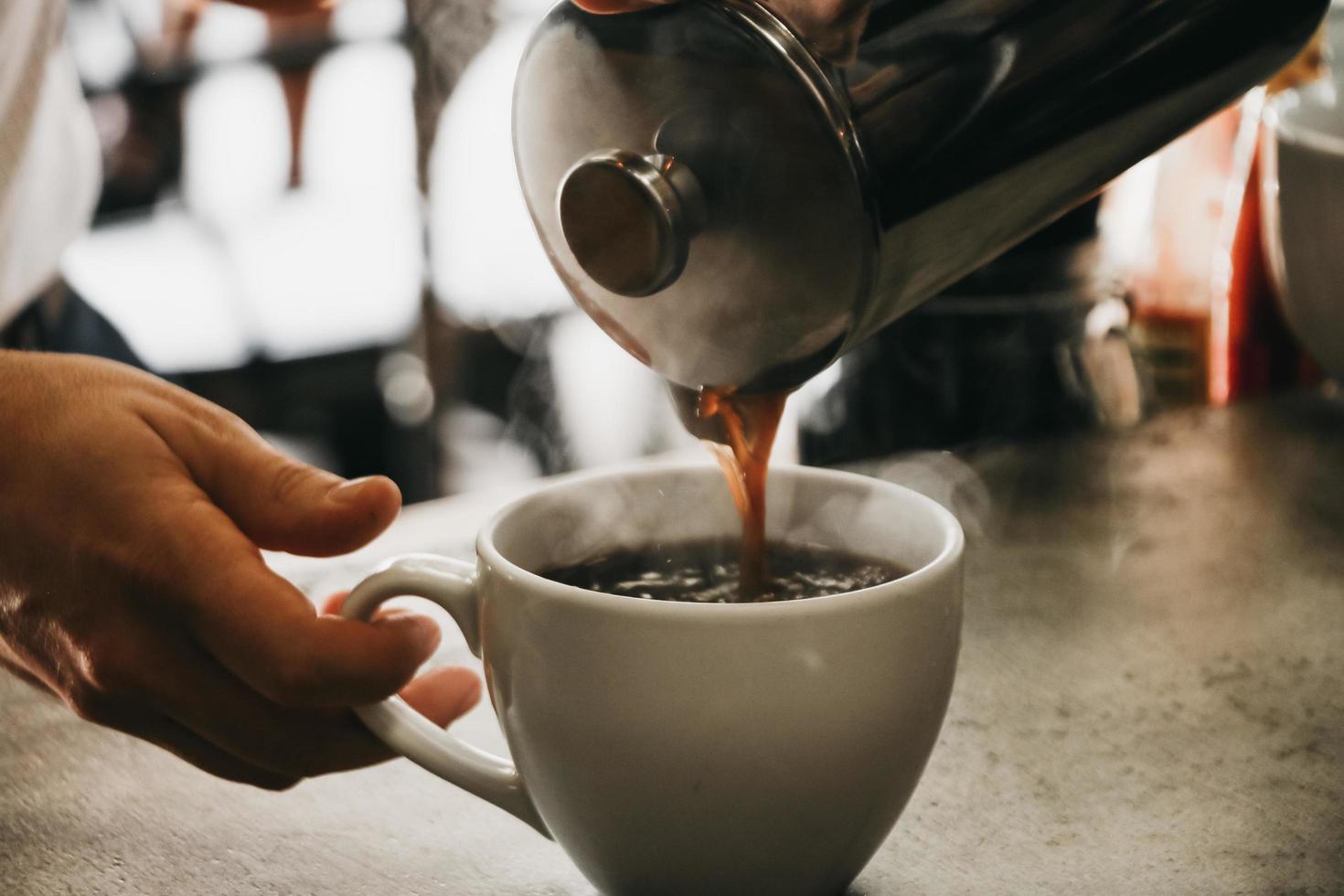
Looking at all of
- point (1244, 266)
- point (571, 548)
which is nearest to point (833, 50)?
point (571, 548)

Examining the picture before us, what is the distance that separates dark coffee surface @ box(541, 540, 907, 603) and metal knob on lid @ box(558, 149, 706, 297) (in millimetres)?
161

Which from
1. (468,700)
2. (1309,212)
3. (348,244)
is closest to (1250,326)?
(1309,212)

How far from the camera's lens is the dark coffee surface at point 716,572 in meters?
0.56

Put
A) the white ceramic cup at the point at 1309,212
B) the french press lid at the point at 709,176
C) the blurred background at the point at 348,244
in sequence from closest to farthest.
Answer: the french press lid at the point at 709,176
the white ceramic cup at the point at 1309,212
the blurred background at the point at 348,244

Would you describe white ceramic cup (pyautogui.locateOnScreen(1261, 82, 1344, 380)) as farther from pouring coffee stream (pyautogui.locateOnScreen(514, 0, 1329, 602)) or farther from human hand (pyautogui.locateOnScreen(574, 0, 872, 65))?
human hand (pyautogui.locateOnScreen(574, 0, 872, 65))

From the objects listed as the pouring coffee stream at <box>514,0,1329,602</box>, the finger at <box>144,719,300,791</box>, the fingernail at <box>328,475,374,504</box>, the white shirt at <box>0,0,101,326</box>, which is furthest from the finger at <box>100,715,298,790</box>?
the white shirt at <box>0,0,101,326</box>

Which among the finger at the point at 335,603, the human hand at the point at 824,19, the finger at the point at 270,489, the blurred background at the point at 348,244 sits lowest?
the blurred background at the point at 348,244

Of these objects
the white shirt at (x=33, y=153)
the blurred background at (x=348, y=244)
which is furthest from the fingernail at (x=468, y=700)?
the blurred background at (x=348, y=244)

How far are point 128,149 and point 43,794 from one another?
2.39 m

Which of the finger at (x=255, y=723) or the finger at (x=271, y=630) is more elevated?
the finger at (x=271, y=630)

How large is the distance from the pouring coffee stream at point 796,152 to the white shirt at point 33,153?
668 mm

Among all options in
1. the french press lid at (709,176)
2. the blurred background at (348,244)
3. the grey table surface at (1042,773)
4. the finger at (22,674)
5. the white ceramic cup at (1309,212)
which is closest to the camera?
the french press lid at (709,176)

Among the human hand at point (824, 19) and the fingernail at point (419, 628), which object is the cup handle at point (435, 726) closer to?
the fingernail at point (419, 628)

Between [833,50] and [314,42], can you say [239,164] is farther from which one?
[833,50]
